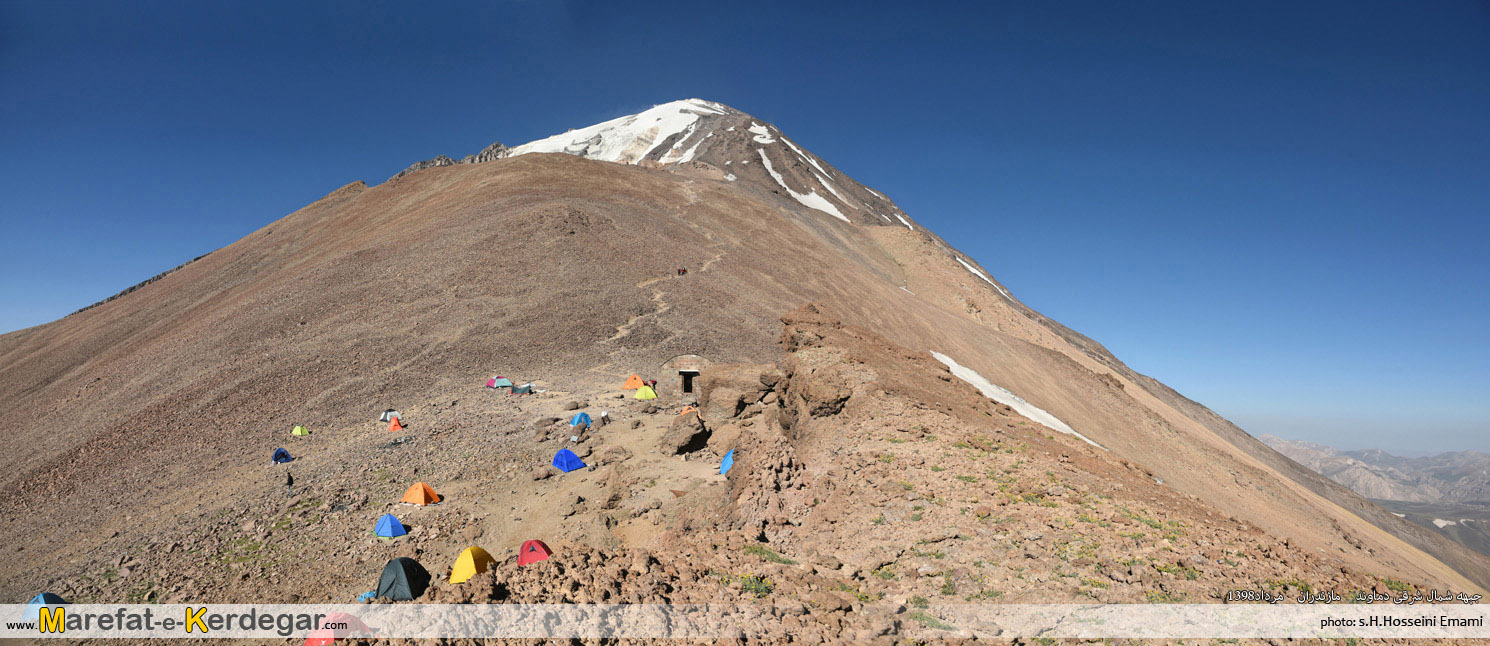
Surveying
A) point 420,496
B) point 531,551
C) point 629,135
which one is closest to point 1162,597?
point 531,551

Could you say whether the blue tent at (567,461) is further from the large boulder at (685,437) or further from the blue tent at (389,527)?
the blue tent at (389,527)

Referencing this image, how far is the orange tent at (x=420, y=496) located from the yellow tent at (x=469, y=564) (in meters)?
3.06

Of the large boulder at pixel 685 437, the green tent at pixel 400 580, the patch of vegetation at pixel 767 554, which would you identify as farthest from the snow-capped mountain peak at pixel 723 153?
the patch of vegetation at pixel 767 554

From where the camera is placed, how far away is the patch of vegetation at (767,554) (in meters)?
6.64

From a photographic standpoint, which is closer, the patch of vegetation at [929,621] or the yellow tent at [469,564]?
the patch of vegetation at [929,621]

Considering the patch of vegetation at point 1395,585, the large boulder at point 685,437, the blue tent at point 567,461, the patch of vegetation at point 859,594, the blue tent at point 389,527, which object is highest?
the large boulder at point 685,437

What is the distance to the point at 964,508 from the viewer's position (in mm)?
7512

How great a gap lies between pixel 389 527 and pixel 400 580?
2306mm

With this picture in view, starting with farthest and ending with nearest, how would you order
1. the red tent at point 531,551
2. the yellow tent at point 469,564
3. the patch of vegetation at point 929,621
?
1. the red tent at point 531,551
2. the yellow tent at point 469,564
3. the patch of vegetation at point 929,621

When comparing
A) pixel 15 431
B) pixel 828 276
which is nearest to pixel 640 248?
pixel 828 276

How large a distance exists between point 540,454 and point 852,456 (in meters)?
9.41

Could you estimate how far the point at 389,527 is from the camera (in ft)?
37.4

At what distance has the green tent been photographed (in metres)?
9.49

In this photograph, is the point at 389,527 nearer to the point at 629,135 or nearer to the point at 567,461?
the point at 567,461
